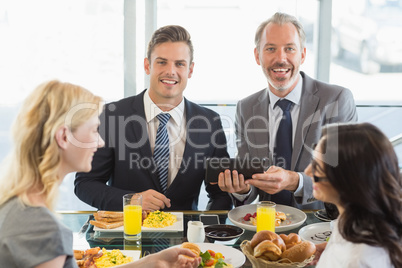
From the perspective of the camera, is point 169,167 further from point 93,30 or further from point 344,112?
point 93,30

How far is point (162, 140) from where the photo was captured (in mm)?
2795

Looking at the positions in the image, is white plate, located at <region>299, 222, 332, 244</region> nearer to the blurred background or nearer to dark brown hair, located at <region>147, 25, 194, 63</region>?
dark brown hair, located at <region>147, 25, 194, 63</region>

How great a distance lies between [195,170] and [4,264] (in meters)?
1.63

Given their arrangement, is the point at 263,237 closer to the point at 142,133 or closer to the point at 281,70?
the point at 142,133

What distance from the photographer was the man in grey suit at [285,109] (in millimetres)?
2834

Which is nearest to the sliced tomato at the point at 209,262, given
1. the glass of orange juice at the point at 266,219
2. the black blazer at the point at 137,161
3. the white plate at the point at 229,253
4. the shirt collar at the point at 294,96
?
the white plate at the point at 229,253

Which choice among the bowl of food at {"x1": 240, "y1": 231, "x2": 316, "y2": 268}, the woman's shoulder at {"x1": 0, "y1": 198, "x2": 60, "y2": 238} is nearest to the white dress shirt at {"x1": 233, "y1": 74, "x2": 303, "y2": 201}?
the bowl of food at {"x1": 240, "y1": 231, "x2": 316, "y2": 268}

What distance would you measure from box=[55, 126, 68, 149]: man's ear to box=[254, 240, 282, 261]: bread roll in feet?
2.58

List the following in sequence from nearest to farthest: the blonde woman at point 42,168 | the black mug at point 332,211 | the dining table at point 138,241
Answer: the blonde woman at point 42,168, the dining table at point 138,241, the black mug at point 332,211

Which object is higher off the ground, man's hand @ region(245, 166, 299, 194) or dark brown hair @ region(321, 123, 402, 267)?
dark brown hair @ region(321, 123, 402, 267)

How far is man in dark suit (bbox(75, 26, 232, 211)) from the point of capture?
2.77 m

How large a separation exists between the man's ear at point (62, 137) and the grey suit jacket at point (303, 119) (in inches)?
66.0

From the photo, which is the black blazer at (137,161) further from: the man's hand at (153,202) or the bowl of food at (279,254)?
the bowl of food at (279,254)

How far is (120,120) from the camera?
2.89 meters
